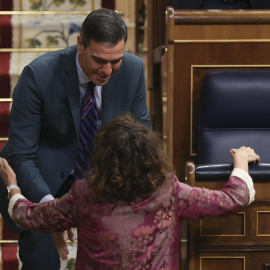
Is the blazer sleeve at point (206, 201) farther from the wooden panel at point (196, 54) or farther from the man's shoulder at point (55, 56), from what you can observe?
the wooden panel at point (196, 54)

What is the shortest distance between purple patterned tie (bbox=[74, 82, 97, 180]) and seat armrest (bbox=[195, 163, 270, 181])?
0.21m

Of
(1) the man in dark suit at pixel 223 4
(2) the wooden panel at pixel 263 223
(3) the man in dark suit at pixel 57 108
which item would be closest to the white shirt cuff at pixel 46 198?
(3) the man in dark suit at pixel 57 108

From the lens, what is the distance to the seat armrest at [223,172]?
0.99 meters

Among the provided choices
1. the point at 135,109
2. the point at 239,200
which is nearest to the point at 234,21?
the point at 135,109

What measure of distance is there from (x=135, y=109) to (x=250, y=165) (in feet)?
0.82

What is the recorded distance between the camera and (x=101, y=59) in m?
1.00

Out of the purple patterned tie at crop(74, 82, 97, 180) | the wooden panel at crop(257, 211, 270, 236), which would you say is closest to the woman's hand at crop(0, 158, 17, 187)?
the purple patterned tie at crop(74, 82, 97, 180)

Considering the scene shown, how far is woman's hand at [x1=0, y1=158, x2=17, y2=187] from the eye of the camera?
1.01m

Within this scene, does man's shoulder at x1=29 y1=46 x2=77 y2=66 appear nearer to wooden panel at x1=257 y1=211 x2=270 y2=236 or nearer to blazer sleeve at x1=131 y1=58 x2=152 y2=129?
blazer sleeve at x1=131 y1=58 x2=152 y2=129

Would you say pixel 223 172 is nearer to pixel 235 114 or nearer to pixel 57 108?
pixel 57 108

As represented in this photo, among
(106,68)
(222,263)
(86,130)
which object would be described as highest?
(106,68)

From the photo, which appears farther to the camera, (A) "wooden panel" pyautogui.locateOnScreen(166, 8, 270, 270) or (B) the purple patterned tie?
(A) "wooden panel" pyautogui.locateOnScreen(166, 8, 270, 270)

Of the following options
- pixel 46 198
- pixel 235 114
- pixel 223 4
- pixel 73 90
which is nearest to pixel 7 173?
pixel 46 198

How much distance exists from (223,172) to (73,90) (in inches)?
11.7
